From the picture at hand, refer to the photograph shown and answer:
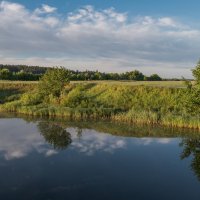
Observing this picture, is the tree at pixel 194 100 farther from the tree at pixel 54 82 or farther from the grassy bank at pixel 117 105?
the tree at pixel 54 82

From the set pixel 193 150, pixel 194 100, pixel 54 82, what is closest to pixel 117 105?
pixel 54 82

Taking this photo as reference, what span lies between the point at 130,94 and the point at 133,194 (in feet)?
144

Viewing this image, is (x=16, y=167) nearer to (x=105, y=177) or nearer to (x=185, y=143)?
(x=105, y=177)

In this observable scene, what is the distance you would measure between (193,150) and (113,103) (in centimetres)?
2954

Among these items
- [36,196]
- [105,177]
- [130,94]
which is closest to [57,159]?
[105,177]

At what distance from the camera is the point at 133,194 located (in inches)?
791

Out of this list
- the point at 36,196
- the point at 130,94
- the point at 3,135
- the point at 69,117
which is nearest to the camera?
the point at 36,196

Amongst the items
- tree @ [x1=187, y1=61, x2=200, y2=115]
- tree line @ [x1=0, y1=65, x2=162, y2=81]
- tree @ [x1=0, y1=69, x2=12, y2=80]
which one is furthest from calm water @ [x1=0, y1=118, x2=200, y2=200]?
tree @ [x1=0, y1=69, x2=12, y2=80]

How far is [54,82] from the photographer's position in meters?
63.9

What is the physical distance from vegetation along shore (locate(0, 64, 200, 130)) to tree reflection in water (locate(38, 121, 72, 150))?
23.9 feet

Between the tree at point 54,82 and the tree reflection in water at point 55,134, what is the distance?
1749cm

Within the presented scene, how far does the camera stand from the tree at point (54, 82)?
63.8m

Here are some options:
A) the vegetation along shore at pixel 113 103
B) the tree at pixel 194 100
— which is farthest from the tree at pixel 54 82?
the tree at pixel 194 100

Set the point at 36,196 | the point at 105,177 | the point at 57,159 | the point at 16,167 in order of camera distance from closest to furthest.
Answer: the point at 36,196 < the point at 105,177 < the point at 16,167 < the point at 57,159
